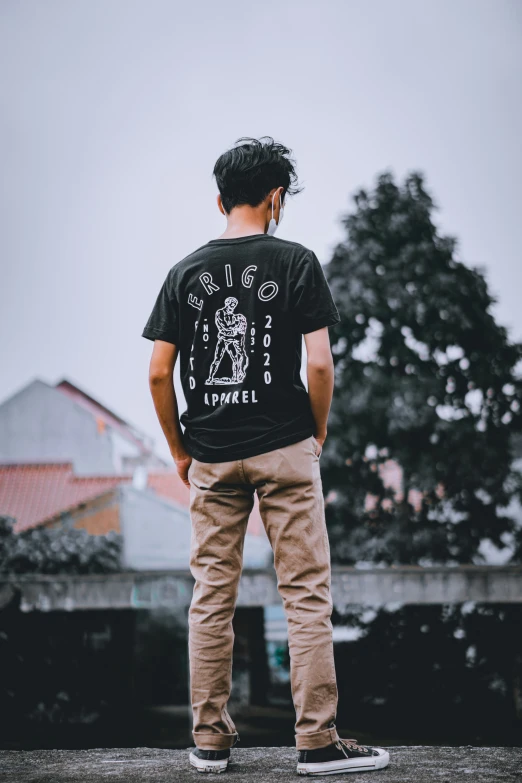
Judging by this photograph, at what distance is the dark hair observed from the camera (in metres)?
2.27

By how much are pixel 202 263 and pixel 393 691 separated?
11.4 meters

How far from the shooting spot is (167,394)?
227 cm

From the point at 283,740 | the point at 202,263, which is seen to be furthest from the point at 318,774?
the point at 283,740

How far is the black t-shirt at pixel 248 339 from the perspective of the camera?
214cm

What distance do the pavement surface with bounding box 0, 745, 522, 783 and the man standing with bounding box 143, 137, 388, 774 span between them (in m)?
0.09

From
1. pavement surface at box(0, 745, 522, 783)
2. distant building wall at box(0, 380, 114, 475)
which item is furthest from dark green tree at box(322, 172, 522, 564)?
pavement surface at box(0, 745, 522, 783)

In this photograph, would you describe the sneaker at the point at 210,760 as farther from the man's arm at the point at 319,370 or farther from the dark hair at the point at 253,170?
the dark hair at the point at 253,170

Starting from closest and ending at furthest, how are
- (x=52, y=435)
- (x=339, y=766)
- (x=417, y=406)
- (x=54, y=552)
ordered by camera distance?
(x=339, y=766), (x=417, y=406), (x=54, y=552), (x=52, y=435)

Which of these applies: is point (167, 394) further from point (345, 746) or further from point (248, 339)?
point (345, 746)

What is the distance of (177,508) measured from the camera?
54.3 feet

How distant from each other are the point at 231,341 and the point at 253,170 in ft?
1.68

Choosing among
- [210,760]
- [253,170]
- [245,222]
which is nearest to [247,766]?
[210,760]

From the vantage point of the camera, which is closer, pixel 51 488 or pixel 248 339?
pixel 248 339

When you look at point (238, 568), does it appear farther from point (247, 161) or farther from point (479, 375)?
point (479, 375)
